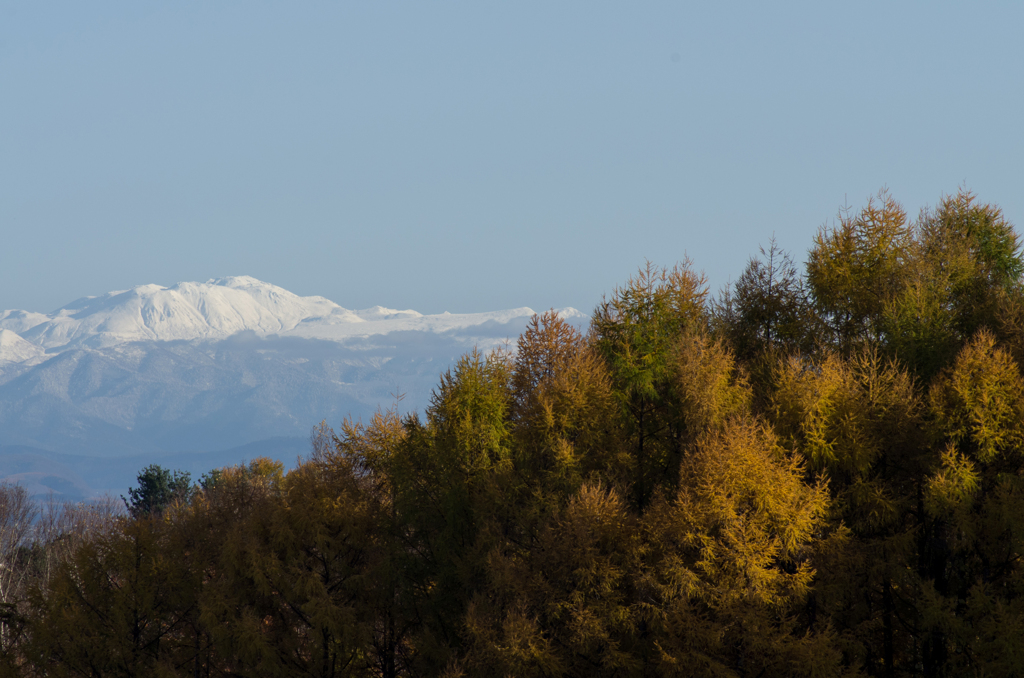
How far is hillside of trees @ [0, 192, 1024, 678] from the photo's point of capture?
21.4 m

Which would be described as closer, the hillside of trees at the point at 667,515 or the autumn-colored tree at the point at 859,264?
the hillside of trees at the point at 667,515

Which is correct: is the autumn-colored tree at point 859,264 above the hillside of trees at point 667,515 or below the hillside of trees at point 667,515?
above

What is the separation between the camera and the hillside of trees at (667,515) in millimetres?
21391

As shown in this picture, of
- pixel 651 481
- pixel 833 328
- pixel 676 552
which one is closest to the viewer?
pixel 676 552

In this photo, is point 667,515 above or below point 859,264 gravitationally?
below

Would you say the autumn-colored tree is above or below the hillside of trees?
above

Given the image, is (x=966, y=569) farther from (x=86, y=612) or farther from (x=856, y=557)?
(x=86, y=612)

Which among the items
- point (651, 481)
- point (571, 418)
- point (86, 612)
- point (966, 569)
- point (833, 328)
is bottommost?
point (86, 612)

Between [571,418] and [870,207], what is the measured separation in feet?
40.9

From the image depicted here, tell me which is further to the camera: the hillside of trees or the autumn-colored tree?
the autumn-colored tree

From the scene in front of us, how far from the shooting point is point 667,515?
71.4 ft

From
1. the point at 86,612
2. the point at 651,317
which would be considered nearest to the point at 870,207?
the point at 651,317

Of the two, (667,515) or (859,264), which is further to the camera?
(859,264)

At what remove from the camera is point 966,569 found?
74.8 feet
